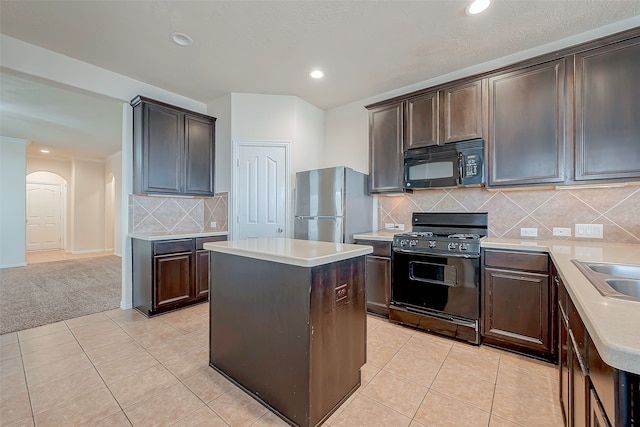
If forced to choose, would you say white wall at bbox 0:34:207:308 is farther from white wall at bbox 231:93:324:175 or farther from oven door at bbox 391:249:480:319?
oven door at bbox 391:249:480:319

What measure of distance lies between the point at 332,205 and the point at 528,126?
1.95m

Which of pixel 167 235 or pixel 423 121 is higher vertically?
pixel 423 121

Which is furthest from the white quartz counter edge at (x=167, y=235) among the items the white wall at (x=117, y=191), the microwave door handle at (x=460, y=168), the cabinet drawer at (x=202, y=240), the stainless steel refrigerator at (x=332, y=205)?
the white wall at (x=117, y=191)

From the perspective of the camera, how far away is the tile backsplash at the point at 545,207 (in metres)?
2.25

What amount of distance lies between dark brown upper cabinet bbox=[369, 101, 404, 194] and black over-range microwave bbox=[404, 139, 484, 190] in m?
0.12

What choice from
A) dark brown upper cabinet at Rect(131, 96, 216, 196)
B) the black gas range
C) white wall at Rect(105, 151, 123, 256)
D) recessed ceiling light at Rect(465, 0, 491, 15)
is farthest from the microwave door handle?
white wall at Rect(105, 151, 123, 256)

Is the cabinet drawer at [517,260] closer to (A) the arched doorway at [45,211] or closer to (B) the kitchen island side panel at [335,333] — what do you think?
(B) the kitchen island side panel at [335,333]

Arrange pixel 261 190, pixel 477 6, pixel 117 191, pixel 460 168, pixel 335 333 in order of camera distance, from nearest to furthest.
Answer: pixel 335 333, pixel 477 6, pixel 460 168, pixel 261 190, pixel 117 191

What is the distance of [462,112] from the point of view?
270cm

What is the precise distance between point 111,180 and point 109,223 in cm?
125

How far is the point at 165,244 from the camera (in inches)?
120

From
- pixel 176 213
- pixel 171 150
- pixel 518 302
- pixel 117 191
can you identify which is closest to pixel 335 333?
pixel 518 302

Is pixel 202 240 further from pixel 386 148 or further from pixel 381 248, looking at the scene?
pixel 386 148

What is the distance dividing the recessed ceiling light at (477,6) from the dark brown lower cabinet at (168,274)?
3440 millimetres
